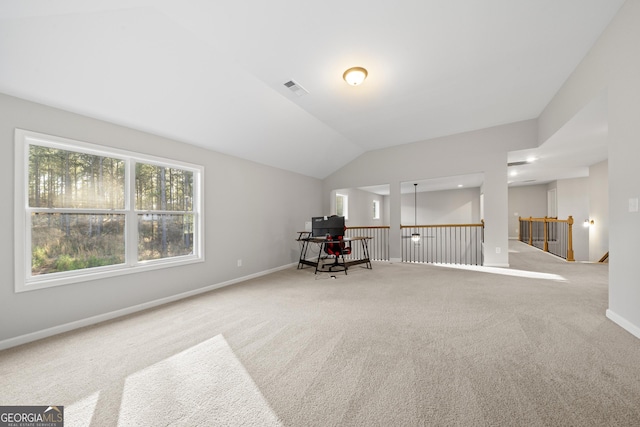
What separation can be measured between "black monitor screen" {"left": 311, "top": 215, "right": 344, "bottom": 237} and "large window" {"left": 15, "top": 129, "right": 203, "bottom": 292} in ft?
7.52

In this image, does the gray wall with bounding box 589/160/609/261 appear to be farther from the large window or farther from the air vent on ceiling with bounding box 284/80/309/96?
the large window

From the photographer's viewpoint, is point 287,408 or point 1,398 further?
point 1,398

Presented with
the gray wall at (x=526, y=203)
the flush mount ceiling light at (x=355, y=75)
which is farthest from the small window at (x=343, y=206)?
the gray wall at (x=526, y=203)

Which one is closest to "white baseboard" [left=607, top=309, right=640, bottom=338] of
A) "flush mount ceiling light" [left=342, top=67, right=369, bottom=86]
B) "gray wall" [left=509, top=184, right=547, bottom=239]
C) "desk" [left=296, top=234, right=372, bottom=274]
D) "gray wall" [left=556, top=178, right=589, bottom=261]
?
"desk" [left=296, top=234, right=372, bottom=274]

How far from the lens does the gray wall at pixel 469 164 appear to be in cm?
497

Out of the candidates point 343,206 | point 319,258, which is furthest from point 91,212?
point 343,206

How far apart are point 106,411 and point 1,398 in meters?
0.78

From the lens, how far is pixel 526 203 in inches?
396

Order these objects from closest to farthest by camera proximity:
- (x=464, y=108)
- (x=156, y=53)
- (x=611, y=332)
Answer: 1. (x=611, y=332)
2. (x=156, y=53)
3. (x=464, y=108)

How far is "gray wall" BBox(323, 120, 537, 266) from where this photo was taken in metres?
4.97

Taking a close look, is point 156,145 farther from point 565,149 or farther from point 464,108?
point 565,149

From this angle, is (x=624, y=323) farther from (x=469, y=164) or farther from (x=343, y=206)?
(x=343, y=206)

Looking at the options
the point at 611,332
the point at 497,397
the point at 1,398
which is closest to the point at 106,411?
the point at 1,398

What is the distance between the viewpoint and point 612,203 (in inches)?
94.8
